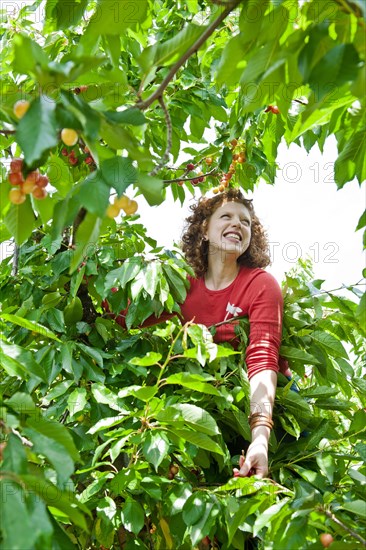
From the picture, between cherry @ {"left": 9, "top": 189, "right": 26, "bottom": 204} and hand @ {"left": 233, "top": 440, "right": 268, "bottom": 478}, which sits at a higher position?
cherry @ {"left": 9, "top": 189, "right": 26, "bottom": 204}

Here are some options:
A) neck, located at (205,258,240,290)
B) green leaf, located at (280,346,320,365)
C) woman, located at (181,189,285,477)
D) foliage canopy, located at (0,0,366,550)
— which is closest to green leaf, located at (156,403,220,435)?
foliage canopy, located at (0,0,366,550)

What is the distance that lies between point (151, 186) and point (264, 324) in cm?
137

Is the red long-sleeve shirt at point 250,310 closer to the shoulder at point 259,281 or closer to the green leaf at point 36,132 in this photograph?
the shoulder at point 259,281

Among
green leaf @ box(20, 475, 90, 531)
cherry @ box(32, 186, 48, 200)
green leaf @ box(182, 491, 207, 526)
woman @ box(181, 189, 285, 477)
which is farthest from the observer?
woman @ box(181, 189, 285, 477)

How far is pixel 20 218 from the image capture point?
117 centimetres

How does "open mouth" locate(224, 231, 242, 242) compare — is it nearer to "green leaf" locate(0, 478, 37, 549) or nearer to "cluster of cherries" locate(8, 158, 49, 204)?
"cluster of cherries" locate(8, 158, 49, 204)

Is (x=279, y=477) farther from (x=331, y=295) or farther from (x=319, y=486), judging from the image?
(x=331, y=295)

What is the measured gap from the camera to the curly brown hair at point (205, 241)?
9.35ft

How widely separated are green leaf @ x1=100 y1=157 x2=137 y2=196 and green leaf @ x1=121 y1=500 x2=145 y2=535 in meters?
0.94

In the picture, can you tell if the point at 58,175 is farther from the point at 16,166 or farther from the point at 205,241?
the point at 205,241

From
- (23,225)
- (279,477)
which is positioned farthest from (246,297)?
(23,225)

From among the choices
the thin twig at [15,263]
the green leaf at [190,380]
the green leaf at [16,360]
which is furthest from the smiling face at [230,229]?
the green leaf at [16,360]

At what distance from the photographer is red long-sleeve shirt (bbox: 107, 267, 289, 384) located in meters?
2.27

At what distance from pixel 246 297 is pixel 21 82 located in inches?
45.6
